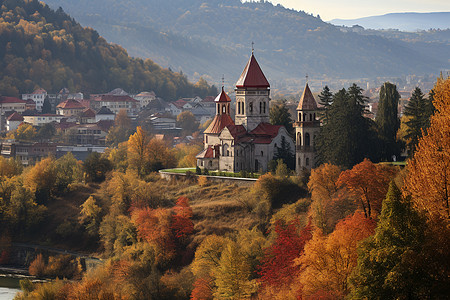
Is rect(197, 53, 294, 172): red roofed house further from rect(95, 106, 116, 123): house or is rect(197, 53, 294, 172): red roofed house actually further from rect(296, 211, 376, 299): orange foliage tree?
rect(95, 106, 116, 123): house

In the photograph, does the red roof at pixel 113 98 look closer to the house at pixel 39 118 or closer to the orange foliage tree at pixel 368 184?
the house at pixel 39 118

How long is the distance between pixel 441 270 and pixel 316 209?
2382cm

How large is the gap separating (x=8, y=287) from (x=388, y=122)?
33.0m

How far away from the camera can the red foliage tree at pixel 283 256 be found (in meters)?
47.9

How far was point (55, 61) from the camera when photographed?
18512 centimetres

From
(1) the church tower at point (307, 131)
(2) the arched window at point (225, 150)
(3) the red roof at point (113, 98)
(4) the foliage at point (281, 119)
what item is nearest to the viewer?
(1) the church tower at point (307, 131)

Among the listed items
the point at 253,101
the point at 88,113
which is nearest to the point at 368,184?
the point at 253,101

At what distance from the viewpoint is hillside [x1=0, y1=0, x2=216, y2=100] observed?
581 ft

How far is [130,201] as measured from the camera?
241 feet

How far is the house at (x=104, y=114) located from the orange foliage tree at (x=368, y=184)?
10930 cm

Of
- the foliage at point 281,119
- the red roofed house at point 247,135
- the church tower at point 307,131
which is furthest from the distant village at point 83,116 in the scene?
the church tower at point 307,131

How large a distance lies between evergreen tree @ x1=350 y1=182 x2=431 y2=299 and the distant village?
8889 centimetres

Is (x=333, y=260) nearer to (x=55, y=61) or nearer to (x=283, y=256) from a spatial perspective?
(x=283, y=256)

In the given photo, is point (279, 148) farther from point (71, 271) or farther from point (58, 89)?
point (58, 89)
